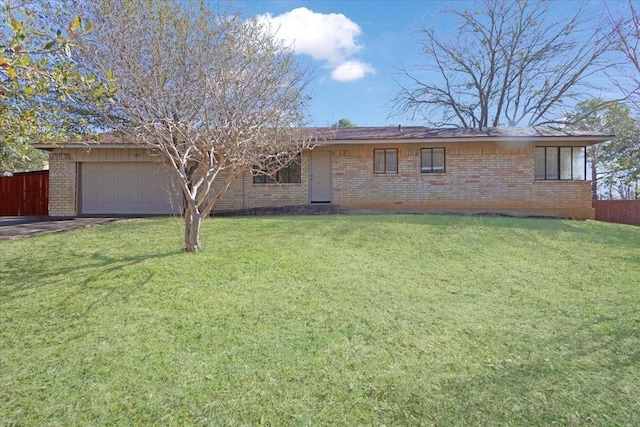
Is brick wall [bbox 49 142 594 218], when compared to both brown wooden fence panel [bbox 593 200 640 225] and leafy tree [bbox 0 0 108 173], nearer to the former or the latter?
brown wooden fence panel [bbox 593 200 640 225]

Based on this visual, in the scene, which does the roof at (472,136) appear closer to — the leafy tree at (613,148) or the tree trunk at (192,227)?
the tree trunk at (192,227)

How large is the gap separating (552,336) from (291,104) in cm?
638

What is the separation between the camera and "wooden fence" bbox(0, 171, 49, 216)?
1694 cm

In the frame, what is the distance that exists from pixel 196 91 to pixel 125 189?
973cm

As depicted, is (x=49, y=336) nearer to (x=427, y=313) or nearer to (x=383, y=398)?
(x=383, y=398)

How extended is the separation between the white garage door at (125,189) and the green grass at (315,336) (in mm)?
7568

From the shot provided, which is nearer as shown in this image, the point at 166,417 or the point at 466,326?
the point at 166,417

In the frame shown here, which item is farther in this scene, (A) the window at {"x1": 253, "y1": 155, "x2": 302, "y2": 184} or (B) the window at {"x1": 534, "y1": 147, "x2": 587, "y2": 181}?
(A) the window at {"x1": 253, "y1": 155, "x2": 302, "y2": 184}

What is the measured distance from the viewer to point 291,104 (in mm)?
7988

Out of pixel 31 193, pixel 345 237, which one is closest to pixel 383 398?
pixel 345 237

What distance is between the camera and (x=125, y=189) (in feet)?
47.3

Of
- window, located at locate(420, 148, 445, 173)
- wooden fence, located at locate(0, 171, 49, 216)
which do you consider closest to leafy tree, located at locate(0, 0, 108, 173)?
window, located at locate(420, 148, 445, 173)

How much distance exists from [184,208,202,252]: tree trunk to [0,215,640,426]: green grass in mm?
227

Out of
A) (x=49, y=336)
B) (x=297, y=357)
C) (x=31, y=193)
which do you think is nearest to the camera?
(x=297, y=357)
